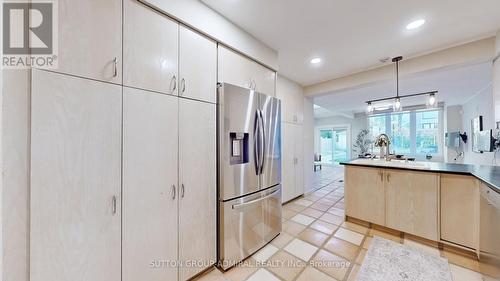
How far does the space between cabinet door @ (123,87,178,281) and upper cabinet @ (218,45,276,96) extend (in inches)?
27.4

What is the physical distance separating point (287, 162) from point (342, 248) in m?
1.78

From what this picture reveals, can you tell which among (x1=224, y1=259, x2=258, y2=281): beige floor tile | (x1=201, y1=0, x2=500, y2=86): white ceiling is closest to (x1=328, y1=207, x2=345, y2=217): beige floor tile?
(x1=224, y1=259, x2=258, y2=281): beige floor tile

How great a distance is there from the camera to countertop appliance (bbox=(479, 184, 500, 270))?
1.38 metres

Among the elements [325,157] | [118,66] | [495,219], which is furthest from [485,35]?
[325,157]

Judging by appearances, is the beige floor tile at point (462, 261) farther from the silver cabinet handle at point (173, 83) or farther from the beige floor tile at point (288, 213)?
the silver cabinet handle at point (173, 83)

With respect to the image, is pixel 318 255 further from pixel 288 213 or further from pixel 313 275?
pixel 288 213

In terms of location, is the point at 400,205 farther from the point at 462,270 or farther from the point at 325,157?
the point at 325,157

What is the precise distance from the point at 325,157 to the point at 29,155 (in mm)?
11418

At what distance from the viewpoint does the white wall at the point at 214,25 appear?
152 cm

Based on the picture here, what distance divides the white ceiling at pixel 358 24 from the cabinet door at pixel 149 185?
121 centimetres

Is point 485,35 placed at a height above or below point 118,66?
above

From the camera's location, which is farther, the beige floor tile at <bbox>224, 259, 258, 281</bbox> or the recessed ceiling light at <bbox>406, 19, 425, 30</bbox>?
the recessed ceiling light at <bbox>406, 19, 425, 30</bbox>

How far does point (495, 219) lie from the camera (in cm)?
142

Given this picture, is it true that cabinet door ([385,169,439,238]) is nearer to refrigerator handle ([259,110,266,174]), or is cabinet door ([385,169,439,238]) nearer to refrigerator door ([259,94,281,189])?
refrigerator door ([259,94,281,189])
